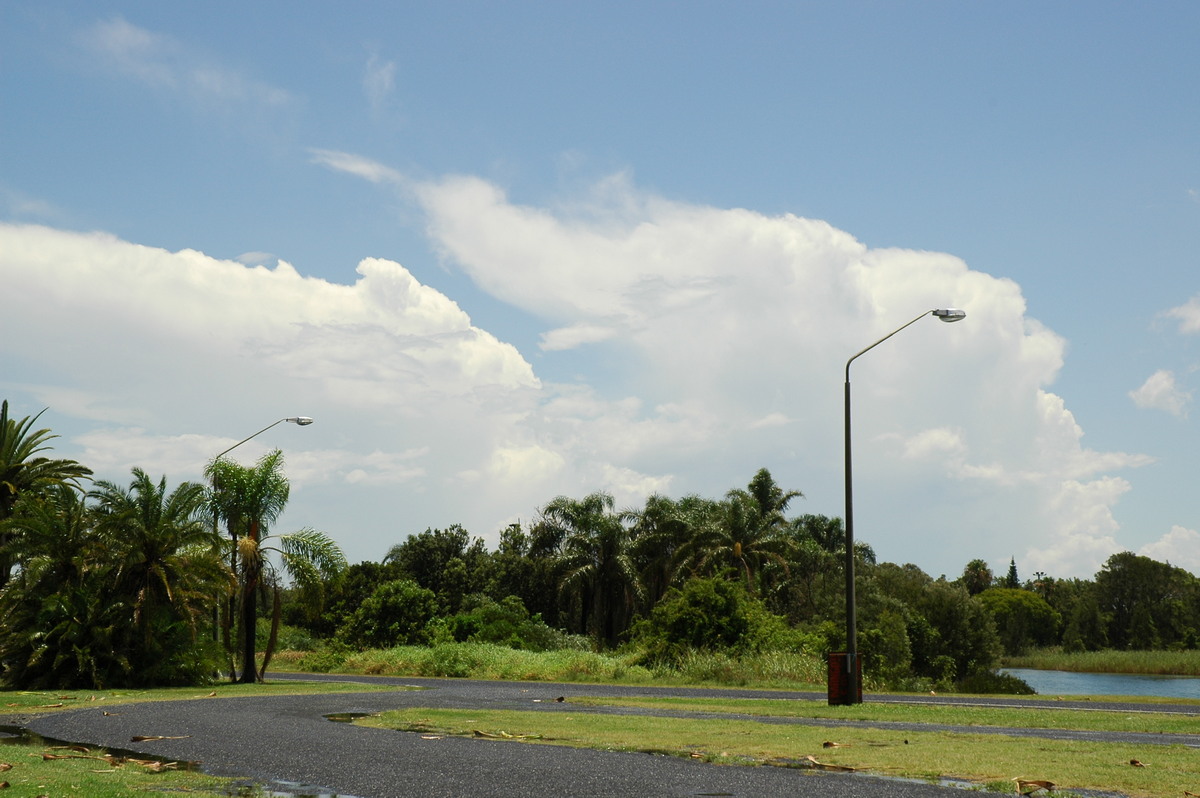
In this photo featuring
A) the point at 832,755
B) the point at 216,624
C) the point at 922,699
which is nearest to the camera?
the point at 832,755

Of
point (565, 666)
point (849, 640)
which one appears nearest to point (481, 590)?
point (565, 666)

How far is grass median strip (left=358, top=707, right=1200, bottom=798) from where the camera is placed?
1077 centimetres

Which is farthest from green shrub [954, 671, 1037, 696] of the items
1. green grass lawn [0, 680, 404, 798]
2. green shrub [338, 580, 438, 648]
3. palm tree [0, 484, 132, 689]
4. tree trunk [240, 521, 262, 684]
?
green grass lawn [0, 680, 404, 798]

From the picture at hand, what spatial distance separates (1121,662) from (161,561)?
6294 cm

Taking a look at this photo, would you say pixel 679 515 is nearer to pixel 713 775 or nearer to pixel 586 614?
pixel 586 614

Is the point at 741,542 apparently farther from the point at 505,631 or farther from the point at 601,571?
the point at 505,631

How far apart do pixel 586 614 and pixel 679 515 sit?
7.80 metres

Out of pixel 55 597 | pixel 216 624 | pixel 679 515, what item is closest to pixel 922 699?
pixel 216 624

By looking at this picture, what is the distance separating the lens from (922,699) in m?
25.3

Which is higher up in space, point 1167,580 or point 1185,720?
point 1167,580

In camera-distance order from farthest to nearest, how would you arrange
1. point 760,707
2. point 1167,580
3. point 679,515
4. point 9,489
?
point 1167,580, point 679,515, point 9,489, point 760,707

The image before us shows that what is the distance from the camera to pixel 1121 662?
225ft

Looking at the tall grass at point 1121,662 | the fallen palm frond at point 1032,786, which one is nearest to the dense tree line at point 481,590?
the tall grass at point 1121,662

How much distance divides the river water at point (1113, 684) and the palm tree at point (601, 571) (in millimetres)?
19854
